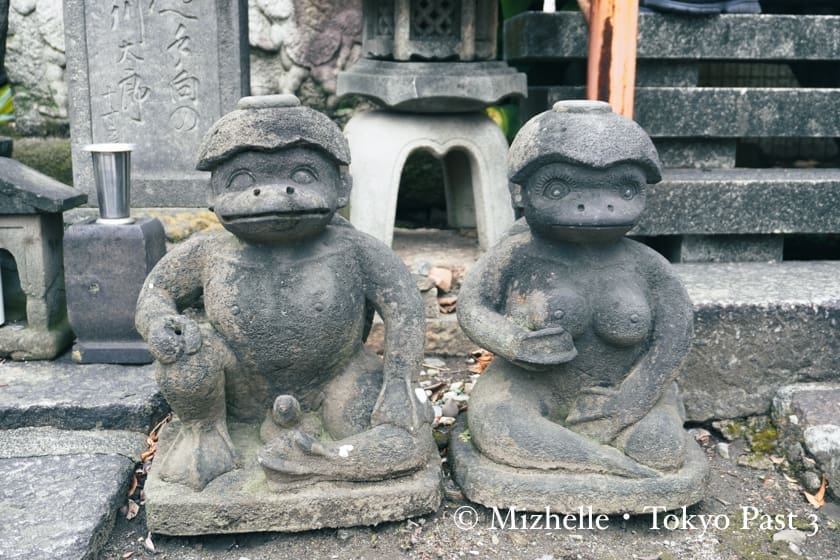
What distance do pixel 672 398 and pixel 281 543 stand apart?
1.52 meters

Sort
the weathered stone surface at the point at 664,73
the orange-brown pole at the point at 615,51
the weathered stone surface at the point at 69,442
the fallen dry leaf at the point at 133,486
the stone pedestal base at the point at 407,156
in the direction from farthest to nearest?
the weathered stone surface at the point at 664,73, the stone pedestal base at the point at 407,156, the orange-brown pole at the point at 615,51, the weathered stone surface at the point at 69,442, the fallen dry leaf at the point at 133,486

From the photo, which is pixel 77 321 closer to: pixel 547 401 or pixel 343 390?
pixel 343 390

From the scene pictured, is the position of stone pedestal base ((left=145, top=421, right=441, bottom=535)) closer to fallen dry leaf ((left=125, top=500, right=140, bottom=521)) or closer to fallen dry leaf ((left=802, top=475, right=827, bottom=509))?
fallen dry leaf ((left=125, top=500, right=140, bottom=521))

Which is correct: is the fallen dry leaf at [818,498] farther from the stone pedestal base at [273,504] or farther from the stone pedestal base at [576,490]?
the stone pedestal base at [273,504]

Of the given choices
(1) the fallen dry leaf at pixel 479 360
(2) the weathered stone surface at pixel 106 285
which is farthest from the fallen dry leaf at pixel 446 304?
(2) the weathered stone surface at pixel 106 285

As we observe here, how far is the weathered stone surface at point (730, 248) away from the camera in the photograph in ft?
15.8

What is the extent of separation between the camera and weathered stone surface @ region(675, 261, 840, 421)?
3.95 meters

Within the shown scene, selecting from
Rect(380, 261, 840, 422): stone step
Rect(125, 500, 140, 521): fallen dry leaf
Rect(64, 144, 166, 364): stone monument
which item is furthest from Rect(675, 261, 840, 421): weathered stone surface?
Rect(64, 144, 166, 364): stone monument

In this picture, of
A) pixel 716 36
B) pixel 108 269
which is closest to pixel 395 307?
pixel 108 269

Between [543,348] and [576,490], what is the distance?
1.62ft

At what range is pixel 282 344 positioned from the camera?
125 inches

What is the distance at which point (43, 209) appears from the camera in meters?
4.20

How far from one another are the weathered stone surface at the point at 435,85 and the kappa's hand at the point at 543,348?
6.72 feet

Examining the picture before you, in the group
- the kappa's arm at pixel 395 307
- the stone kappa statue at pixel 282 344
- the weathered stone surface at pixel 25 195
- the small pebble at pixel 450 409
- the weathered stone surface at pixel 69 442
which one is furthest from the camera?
the weathered stone surface at pixel 25 195
